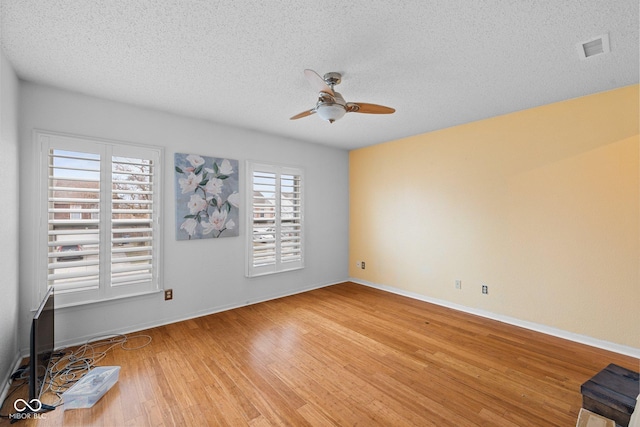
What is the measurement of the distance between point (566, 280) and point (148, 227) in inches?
177

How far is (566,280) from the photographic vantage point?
2.88 metres

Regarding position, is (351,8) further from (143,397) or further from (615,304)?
(615,304)

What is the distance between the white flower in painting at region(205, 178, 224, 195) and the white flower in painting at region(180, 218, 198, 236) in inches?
16.5

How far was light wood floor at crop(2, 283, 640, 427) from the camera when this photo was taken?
1788mm

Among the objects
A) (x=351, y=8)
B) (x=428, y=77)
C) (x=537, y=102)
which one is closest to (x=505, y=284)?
(x=537, y=102)

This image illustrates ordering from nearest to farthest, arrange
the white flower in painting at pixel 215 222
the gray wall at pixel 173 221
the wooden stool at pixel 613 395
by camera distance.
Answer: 1. the wooden stool at pixel 613 395
2. the gray wall at pixel 173 221
3. the white flower in painting at pixel 215 222

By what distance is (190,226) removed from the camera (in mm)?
3371

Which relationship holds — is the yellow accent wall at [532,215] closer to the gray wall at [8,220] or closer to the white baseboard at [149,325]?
the white baseboard at [149,325]

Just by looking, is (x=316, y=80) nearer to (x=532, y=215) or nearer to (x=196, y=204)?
(x=196, y=204)

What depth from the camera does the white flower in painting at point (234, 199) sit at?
3682mm

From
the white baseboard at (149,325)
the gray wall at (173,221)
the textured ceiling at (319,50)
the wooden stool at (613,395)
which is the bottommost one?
the white baseboard at (149,325)

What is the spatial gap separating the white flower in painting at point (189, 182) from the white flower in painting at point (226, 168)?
311mm

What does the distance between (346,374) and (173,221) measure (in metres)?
2.51

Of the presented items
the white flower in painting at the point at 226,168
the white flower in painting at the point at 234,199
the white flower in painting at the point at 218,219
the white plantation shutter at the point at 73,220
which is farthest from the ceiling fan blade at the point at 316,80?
the white plantation shutter at the point at 73,220
